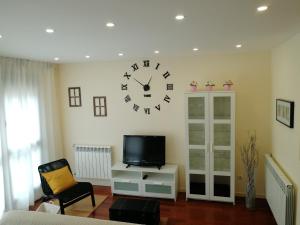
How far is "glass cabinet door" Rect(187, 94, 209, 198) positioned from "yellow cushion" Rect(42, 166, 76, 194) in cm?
208

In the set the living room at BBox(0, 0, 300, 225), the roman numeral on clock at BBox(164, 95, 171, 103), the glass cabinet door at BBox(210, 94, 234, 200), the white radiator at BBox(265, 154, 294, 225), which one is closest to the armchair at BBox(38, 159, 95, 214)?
the living room at BBox(0, 0, 300, 225)

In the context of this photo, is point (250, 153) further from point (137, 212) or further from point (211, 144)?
point (137, 212)

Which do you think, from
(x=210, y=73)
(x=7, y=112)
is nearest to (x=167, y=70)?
Result: (x=210, y=73)

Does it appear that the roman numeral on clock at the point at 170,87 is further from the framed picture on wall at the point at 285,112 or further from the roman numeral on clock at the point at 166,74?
the framed picture on wall at the point at 285,112

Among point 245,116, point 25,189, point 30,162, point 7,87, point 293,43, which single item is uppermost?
point 293,43

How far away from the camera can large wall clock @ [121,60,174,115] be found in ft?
15.1

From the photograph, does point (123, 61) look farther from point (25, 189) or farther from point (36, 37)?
point (25, 189)

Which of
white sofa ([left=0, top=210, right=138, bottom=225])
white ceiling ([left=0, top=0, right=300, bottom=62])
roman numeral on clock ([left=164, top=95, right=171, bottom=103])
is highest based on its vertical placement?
white ceiling ([left=0, top=0, right=300, bottom=62])

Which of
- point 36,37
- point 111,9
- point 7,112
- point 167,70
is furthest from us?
point 167,70

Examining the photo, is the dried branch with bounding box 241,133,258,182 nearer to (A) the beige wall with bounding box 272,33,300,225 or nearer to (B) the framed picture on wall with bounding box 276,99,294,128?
(A) the beige wall with bounding box 272,33,300,225

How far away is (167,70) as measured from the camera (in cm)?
458

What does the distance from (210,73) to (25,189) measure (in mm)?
3827

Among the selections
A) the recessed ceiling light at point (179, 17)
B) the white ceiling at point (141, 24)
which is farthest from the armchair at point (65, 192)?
the recessed ceiling light at point (179, 17)

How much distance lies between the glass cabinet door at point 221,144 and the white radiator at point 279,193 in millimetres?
Result: 625
